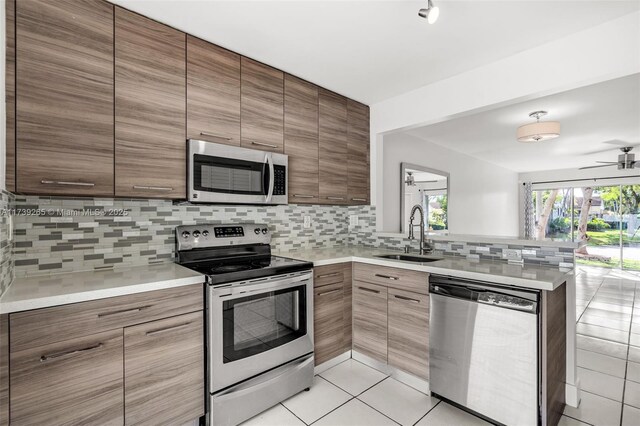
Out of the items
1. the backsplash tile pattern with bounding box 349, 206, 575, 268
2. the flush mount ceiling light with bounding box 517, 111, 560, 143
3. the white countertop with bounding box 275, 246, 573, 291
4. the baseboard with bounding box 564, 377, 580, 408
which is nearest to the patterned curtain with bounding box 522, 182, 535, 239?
the flush mount ceiling light with bounding box 517, 111, 560, 143

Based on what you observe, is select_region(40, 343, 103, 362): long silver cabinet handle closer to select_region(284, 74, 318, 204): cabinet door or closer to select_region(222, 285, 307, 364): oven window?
select_region(222, 285, 307, 364): oven window

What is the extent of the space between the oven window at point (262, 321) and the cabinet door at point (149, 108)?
86 centimetres

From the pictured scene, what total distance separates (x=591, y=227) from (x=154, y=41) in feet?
31.3

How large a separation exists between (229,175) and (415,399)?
204 cm

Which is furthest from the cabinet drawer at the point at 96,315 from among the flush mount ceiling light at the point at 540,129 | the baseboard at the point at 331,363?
the flush mount ceiling light at the point at 540,129

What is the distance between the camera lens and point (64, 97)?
1.62m

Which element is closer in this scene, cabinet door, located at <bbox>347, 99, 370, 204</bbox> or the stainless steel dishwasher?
the stainless steel dishwasher

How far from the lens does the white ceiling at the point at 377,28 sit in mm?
1767

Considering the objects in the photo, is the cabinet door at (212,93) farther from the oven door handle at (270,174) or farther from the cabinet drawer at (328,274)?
the cabinet drawer at (328,274)

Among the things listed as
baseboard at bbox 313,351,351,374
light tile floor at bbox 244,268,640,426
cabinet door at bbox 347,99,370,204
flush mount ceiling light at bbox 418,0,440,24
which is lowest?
light tile floor at bbox 244,268,640,426

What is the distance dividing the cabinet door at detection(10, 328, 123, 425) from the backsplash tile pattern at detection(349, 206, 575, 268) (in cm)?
244

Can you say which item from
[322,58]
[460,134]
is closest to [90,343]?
[322,58]

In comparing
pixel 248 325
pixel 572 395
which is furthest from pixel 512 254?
pixel 248 325

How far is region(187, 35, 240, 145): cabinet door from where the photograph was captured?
2076 mm
